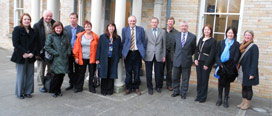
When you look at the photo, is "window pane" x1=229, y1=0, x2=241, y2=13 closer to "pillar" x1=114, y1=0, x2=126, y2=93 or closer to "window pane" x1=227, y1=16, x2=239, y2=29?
"window pane" x1=227, y1=16, x2=239, y2=29

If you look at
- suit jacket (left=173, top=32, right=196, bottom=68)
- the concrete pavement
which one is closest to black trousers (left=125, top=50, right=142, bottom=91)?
the concrete pavement

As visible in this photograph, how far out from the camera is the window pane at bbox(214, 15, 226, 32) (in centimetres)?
619

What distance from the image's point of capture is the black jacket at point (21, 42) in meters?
→ 4.31

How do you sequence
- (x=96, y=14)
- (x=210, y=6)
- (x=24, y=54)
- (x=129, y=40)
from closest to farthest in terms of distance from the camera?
(x=24, y=54) → (x=129, y=40) → (x=96, y=14) → (x=210, y=6)

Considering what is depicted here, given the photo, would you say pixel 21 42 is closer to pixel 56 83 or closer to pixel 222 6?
pixel 56 83

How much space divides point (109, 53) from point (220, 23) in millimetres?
3356

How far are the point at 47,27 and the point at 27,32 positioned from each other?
688mm

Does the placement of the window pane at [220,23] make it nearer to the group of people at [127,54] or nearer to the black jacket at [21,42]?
the group of people at [127,54]

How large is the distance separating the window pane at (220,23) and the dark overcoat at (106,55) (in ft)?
9.83

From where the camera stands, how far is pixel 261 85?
559cm

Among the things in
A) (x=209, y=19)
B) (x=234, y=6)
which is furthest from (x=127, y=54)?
(x=234, y=6)

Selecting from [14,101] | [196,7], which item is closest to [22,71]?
[14,101]

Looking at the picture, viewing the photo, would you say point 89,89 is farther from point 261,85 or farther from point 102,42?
point 261,85

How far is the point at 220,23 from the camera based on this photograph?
6.25 meters
